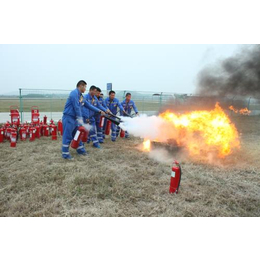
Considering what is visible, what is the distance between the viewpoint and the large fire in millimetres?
6543

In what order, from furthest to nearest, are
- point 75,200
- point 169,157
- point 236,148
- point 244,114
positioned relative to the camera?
point 244,114
point 236,148
point 169,157
point 75,200

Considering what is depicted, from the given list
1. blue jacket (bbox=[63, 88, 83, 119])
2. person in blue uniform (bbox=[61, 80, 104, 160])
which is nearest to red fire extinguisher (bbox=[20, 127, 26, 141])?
person in blue uniform (bbox=[61, 80, 104, 160])

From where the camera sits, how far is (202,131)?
7.00 meters

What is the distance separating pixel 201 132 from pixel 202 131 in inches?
4.9

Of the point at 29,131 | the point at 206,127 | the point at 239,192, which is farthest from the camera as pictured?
the point at 29,131

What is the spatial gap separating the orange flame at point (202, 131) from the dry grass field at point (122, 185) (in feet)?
2.03

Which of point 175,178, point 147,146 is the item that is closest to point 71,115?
point 147,146

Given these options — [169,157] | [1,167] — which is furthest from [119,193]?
[1,167]

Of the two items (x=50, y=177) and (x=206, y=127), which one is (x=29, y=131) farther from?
(x=206, y=127)

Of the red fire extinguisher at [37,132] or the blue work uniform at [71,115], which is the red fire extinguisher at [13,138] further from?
the blue work uniform at [71,115]

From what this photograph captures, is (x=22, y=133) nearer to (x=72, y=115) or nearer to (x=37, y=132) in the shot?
(x=37, y=132)

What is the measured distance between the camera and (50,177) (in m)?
4.49

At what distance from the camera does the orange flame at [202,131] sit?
6.54 m

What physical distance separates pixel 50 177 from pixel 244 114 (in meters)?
21.5
